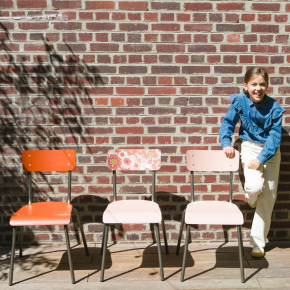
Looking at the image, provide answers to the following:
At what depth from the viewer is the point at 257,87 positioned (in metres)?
2.75

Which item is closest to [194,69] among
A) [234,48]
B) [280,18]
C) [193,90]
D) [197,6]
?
[193,90]

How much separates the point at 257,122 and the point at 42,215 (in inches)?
77.4

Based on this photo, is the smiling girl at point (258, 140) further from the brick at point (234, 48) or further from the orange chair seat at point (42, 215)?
the orange chair seat at point (42, 215)

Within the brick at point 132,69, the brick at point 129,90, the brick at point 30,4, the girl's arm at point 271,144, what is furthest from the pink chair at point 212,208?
the brick at point 30,4

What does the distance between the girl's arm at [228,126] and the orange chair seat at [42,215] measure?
1.47 m

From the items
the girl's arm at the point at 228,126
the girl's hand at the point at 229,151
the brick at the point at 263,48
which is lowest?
the girl's hand at the point at 229,151

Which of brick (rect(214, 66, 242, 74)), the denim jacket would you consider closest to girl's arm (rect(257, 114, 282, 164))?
the denim jacket

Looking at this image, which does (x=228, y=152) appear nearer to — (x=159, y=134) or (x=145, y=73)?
(x=159, y=134)

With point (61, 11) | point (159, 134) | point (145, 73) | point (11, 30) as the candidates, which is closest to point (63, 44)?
point (61, 11)

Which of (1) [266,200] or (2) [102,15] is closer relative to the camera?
(1) [266,200]

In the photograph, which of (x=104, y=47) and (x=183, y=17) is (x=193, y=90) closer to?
(x=183, y=17)

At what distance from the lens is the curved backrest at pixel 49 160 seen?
293 centimetres

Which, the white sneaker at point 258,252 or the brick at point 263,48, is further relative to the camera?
the brick at point 263,48

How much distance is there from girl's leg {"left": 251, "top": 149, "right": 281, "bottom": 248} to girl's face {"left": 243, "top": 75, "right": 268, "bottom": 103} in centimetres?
55
